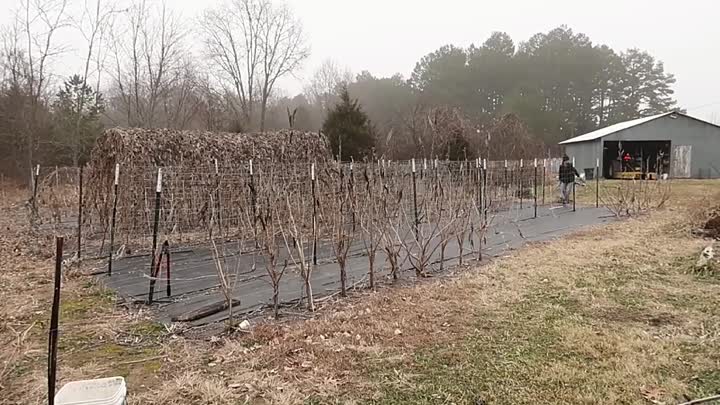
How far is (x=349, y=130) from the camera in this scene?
15.2 meters

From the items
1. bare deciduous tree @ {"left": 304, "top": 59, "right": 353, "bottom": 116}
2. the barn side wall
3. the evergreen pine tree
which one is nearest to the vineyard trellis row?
the evergreen pine tree

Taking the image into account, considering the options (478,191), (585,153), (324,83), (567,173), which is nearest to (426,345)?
(478,191)

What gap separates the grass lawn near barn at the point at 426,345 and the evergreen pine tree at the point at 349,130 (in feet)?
35.0

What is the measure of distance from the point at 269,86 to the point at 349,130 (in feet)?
29.0

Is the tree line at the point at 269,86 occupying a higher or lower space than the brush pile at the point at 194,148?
higher

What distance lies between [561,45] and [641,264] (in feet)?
98.8

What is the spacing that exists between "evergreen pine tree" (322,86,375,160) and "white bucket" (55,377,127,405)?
13085 millimetres

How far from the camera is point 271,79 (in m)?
22.3

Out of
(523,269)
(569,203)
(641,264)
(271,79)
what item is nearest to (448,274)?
(523,269)

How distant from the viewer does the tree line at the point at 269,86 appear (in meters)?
14.4

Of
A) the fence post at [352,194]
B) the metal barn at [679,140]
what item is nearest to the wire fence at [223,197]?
the fence post at [352,194]

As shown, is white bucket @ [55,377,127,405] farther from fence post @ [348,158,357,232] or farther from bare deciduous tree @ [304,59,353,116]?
bare deciduous tree @ [304,59,353,116]

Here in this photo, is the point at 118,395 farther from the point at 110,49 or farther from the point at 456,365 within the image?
the point at 110,49

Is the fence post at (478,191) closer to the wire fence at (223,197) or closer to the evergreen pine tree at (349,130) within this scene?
the wire fence at (223,197)
